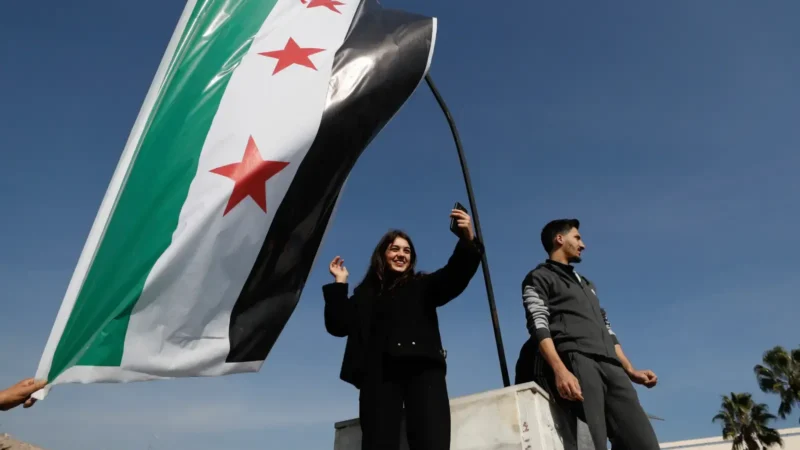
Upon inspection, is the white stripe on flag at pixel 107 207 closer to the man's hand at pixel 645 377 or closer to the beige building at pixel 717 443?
the man's hand at pixel 645 377

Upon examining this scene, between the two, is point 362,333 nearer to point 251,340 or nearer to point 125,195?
point 251,340

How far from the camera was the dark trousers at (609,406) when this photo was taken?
3117mm

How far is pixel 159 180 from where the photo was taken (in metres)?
3.40

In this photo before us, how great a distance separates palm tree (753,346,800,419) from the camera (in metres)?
30.7

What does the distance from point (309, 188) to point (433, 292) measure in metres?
1.08

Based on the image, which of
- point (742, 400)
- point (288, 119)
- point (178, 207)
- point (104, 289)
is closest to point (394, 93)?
point (288, 119)

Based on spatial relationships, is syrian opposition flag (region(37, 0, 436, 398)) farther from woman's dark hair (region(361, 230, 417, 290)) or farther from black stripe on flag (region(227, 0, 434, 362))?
woman's dark hair (region(361, 230, 417, 290))

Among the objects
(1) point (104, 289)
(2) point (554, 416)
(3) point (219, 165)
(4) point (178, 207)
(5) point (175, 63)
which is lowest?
(2) point (554, 416)

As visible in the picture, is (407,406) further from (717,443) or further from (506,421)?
(717,443)

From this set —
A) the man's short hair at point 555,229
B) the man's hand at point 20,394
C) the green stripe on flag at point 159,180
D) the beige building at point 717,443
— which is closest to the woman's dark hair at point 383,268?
the man's short hair at point 555,229

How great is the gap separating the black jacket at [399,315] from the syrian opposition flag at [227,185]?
42 centimetres

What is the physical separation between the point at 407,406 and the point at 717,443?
36934mm

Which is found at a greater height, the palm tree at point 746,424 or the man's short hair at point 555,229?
the man's short hair at point 555,229

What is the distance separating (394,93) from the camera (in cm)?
414
